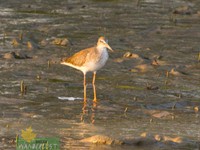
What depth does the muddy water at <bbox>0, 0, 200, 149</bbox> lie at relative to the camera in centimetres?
1384

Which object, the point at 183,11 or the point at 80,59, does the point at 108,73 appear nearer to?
the point at 80,59

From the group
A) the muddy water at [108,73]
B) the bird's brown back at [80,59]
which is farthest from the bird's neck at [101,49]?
the muddy water at [108,73]

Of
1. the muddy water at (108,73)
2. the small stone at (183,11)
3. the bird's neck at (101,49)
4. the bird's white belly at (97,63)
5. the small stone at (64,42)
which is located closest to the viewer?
the muddy water at (108,73)

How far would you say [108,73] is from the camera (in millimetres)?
18875

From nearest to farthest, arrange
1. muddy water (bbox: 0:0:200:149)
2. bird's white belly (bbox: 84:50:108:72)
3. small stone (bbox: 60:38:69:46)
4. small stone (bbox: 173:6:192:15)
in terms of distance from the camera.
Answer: muddy water (bbox: 0:0:200:149) → bird's white belly (bbox: 84:50:108:72) → small stone (bbox: 60:38:69:46) → small stone (bbox: 173:6:192:15)

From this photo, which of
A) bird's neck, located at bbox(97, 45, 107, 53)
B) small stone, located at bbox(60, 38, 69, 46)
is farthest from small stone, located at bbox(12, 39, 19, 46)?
bird's neck, located at bbox(97, 45, 107, 53)

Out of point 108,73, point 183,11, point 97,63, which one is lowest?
point 108,73

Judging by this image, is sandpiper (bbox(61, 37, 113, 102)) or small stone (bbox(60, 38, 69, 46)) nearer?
sandpiper (bbox(61, 37, 113, 102))

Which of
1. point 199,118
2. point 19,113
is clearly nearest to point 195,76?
point 199,118

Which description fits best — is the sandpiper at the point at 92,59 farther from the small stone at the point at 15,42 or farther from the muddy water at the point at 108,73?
the small stone at the point at 15,42

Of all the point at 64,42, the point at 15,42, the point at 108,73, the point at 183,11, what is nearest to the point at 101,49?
the point at 108,73

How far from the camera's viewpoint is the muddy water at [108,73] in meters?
13.8

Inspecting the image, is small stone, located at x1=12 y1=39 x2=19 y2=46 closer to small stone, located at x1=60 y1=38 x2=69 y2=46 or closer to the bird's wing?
small stone, located at x1=60 y1=38 x2=69 y2=46

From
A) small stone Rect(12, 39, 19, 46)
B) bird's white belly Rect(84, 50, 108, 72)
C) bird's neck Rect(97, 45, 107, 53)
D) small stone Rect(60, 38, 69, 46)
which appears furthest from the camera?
small stone Rect(60, 38, 69, 46)
